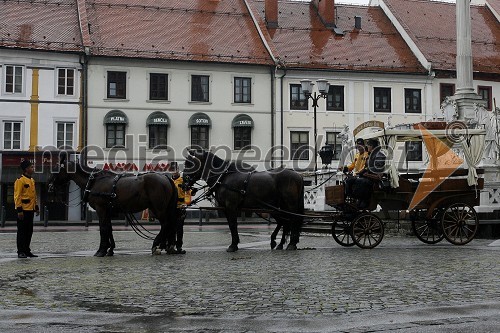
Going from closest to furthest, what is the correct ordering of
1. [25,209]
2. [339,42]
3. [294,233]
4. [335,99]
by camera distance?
[25,209]
[294,233]
[335,99]
[339,42]

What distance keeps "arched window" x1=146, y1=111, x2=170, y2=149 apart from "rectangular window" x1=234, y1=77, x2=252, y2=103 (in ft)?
15.6

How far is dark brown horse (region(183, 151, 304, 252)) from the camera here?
1500 centimetres

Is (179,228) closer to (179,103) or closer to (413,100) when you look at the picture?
(179,103)

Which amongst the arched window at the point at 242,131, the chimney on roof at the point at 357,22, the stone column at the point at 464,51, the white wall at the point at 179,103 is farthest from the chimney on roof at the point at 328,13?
the stone column at the point at 464,51

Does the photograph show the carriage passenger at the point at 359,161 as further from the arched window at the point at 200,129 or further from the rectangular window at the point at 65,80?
the rectangular window at the point at 65,80

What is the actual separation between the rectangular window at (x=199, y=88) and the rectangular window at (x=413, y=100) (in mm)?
13322

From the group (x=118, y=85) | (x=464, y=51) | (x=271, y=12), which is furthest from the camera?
(x=271, y=12)

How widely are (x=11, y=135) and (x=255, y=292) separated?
1325 inches

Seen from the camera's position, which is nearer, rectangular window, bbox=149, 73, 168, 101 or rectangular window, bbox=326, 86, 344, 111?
rectangular window, bbox=149, 73, 168, 101

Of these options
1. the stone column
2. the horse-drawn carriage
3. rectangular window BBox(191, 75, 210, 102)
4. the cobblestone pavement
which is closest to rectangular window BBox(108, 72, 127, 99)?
rectangular window BBox(191, 75, 210, 102)

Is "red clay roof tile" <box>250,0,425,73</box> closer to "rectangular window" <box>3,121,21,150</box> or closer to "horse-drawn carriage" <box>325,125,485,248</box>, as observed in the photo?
"rectangular window" <box>3,121,21,150</box>

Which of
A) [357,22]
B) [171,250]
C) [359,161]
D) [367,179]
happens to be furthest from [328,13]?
[171,250]

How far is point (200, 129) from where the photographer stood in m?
42.1

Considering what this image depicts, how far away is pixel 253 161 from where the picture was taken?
42875 millimetres
